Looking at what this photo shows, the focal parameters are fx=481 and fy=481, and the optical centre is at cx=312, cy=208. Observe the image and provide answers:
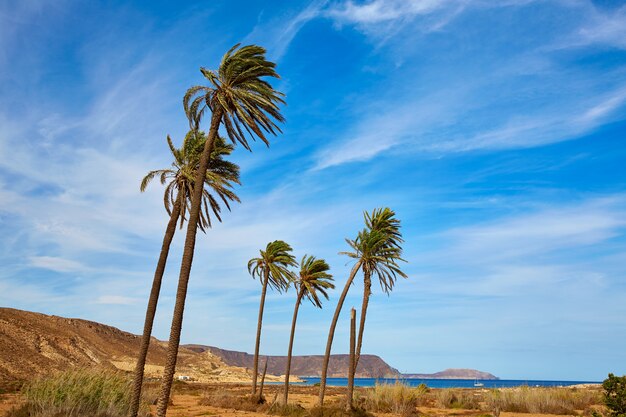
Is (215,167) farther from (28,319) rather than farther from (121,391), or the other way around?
(28,319)

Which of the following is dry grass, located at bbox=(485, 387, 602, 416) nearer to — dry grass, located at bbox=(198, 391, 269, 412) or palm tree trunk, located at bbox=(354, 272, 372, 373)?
palm tree trunk, located at bbox=(354, 272, 372, 373)

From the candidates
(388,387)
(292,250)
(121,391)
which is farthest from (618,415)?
(292,250)

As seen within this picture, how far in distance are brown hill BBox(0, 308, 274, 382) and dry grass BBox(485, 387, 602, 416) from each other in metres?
32.4

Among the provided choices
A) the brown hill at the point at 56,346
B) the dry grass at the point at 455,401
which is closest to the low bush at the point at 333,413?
the dry grass at the point at 455,401

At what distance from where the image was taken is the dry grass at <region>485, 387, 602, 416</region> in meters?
30.9

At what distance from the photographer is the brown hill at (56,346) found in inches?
2415

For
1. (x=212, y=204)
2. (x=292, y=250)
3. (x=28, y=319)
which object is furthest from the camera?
(x=28, y=319)

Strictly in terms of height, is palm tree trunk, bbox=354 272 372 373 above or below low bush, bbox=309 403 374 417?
above

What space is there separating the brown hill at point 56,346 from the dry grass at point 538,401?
106 ft

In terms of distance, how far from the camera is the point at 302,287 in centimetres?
3328

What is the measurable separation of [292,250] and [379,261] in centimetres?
789

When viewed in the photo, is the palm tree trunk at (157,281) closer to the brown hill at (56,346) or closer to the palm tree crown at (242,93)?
the palm tree crown at (242,93)

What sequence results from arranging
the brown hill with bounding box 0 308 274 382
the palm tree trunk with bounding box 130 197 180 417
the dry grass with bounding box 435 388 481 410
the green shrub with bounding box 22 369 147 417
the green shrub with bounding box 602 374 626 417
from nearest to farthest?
the green shrub with bounding box 602 374 626 417 → the green shrub with bounding box 22 369 147 417 → the palm tree trunk with bounding box 130 197 180 417 → the dry grass with bounding box 435 388 481 410 → the brown hill with bounding box 0 308 274 382

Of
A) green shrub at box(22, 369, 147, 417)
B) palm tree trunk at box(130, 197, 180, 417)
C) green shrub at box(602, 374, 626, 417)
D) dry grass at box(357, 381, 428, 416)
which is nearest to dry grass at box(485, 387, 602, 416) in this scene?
dry grass at box(357, 381, 428, 416)
